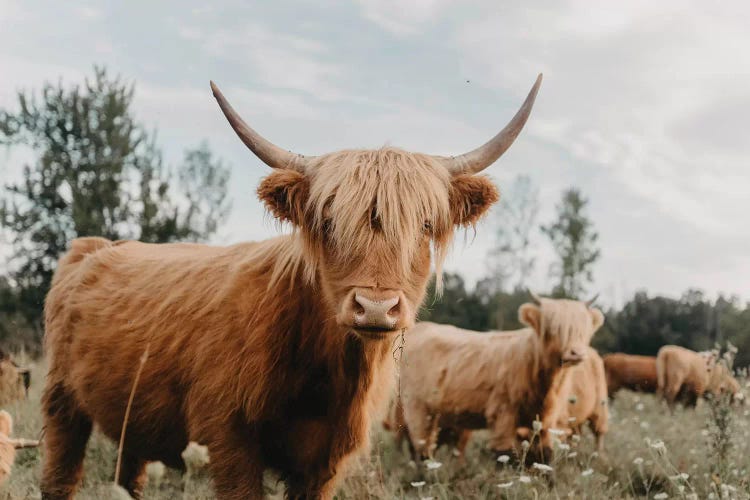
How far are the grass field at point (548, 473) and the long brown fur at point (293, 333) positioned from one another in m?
0.36

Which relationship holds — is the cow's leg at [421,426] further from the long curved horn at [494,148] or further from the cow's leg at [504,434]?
the long curved horn at [494,148]

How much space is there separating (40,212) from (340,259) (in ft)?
67.9

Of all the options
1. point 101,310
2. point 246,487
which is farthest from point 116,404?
point 246,487

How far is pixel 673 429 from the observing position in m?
8.20

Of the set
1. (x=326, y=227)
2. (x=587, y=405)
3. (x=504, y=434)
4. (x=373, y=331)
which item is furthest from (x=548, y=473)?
(x=373, y=331)

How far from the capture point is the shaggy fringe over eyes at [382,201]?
120 inches

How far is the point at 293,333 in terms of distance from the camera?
3.41 m

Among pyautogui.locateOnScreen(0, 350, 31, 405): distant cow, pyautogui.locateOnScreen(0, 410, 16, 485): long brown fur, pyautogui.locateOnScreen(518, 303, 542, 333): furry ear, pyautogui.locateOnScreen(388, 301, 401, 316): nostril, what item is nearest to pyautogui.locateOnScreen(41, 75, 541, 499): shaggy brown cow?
pyautogui.locateOnScreen(388, 301, 401, 316): nostril

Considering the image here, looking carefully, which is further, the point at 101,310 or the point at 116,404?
the point at 101,310

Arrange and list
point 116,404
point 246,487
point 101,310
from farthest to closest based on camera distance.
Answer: point 101,310 → point 116,404 → point 246,487

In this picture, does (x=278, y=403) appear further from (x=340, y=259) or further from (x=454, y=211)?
(x=454, y=211)

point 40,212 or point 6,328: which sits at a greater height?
point 40,212

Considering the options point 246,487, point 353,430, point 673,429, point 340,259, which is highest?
point 340,259

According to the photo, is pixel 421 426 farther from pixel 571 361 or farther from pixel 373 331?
pixel 373 331
